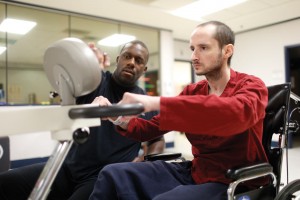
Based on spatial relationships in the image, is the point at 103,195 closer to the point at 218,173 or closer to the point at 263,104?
the point at 218,173

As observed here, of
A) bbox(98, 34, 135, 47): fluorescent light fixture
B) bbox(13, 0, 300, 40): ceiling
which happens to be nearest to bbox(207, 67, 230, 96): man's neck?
bbox(13, 0, 300, 40): ceiling

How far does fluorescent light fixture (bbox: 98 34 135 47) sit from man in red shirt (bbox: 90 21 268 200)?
4558 millimetres

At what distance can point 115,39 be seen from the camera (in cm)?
579

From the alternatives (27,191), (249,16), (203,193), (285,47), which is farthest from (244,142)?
(285,47)

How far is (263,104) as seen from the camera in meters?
0.99

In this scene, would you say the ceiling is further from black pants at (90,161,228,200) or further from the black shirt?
black pants at (90,161,228,200)

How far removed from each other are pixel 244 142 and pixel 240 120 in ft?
0.91

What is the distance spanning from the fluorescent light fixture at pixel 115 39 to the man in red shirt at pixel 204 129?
4.56 metres

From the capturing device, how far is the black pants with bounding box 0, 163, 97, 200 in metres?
1.30

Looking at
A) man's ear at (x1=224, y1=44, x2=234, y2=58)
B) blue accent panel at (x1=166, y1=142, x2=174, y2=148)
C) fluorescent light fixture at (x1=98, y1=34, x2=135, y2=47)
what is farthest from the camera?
blue accent panel at (x1=166, y1=142, x2=174, y2=148)

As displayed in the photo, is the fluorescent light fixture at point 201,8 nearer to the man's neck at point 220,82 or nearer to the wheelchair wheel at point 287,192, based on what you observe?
the man's neck at point 220,82

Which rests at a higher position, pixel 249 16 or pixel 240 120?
pixel 249 16

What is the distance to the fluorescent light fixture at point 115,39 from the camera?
18.7 feet

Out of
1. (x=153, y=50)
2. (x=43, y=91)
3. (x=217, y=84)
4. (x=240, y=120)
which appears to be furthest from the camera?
(x=153, y=50)
